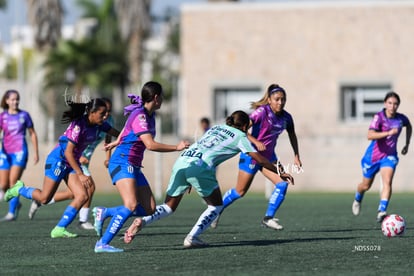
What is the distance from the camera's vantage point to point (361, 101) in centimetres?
3847

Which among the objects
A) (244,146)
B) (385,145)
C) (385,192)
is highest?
(244,146)

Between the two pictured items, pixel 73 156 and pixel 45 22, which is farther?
pixel 45 22

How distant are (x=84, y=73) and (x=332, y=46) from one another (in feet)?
55.4

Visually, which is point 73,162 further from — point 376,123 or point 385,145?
point 385,145

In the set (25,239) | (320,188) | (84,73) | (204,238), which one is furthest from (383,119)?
(84,73)

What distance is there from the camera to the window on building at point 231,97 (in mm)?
39688

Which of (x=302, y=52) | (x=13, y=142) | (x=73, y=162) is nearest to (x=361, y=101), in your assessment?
(x=302, y=52)

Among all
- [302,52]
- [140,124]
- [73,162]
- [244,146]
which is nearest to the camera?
[140,124]

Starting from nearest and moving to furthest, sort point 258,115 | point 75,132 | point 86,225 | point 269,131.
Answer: point 75,132
point 258,115
point 269,131
point 86,225

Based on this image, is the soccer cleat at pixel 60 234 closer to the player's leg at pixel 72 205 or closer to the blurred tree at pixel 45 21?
the player's leg at pixel 72 205

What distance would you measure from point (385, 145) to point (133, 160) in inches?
232

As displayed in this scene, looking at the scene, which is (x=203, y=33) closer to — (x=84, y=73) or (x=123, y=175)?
(x=84, y=73)

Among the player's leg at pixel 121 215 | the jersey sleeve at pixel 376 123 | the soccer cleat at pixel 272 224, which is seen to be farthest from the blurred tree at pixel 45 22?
the player's leg at pixel 121 215

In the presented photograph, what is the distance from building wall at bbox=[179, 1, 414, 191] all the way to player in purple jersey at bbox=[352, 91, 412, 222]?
61.9ft
